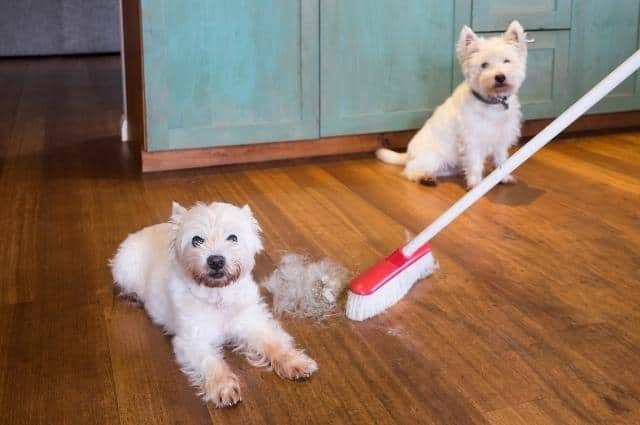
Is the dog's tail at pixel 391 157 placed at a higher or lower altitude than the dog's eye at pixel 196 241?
lower

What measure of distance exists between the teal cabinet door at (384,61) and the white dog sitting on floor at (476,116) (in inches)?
15.6

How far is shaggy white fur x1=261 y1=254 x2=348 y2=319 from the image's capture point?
208cm

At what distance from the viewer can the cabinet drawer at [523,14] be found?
3.70 meters

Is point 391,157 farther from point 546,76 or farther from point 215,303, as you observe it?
point 215,303

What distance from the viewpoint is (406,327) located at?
198 centimetres

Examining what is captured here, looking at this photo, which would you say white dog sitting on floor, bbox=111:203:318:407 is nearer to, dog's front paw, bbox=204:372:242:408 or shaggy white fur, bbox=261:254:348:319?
dog's front paw, bbox=204:372:242:408

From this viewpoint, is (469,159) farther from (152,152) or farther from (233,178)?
(152,152)

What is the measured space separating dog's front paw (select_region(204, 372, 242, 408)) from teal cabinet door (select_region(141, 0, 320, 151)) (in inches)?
73.9

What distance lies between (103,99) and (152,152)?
215 cm

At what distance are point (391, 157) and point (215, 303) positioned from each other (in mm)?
1927

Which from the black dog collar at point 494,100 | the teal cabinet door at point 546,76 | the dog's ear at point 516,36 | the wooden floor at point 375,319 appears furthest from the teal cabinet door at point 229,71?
the teal cabinet door at point 546,76

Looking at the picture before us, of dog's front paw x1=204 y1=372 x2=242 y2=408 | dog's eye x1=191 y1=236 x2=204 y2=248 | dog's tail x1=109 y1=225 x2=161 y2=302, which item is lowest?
dog's front paw x1=204 y1=372 x2=242 y2=408

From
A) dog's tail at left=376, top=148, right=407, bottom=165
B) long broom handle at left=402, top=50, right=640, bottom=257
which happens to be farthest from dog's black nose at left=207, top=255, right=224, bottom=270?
dog's tail at left=376, top=148, right=407, bottom=165

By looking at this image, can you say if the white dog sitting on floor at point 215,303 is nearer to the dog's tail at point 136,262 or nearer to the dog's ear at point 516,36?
the dog's tail at point 136,262
